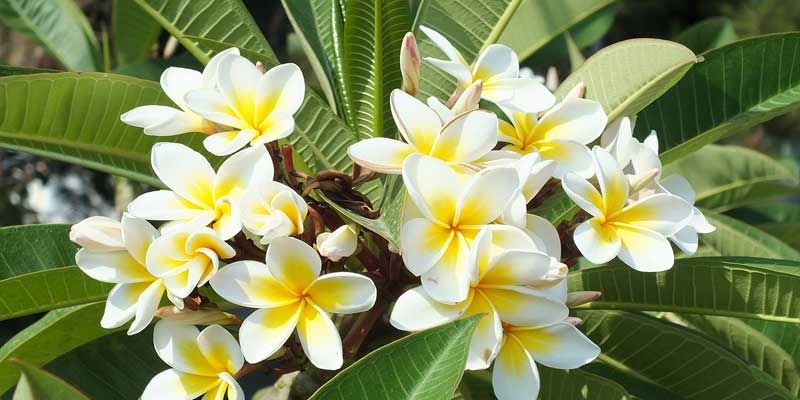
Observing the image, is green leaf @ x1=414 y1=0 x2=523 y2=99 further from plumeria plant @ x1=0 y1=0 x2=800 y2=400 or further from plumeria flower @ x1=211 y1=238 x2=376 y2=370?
Answer: plumeria flower @ x1=211 y1=238 x2=376 y2=370

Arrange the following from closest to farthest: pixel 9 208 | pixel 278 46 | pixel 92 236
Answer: pixel 92 236 < pixel 278 46 < pixel 9 208

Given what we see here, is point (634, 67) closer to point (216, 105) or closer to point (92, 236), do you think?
point (216, 105)

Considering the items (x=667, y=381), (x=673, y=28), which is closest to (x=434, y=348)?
(x=667, y=381)

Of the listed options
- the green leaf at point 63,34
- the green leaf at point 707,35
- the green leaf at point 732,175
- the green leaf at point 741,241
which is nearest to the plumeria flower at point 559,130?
the green leaf at point 741,241

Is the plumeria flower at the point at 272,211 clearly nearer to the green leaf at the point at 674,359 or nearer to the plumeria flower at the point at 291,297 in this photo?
the plumeria flower at the point at 291,297

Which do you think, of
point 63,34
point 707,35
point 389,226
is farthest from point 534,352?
point 63,34

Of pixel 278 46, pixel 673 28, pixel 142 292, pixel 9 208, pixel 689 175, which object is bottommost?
pixel 673 28

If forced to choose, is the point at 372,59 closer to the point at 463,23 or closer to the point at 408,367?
the point at 463,23

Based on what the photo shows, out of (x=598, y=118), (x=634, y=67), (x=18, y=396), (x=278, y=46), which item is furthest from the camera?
(x=278, y=46)
